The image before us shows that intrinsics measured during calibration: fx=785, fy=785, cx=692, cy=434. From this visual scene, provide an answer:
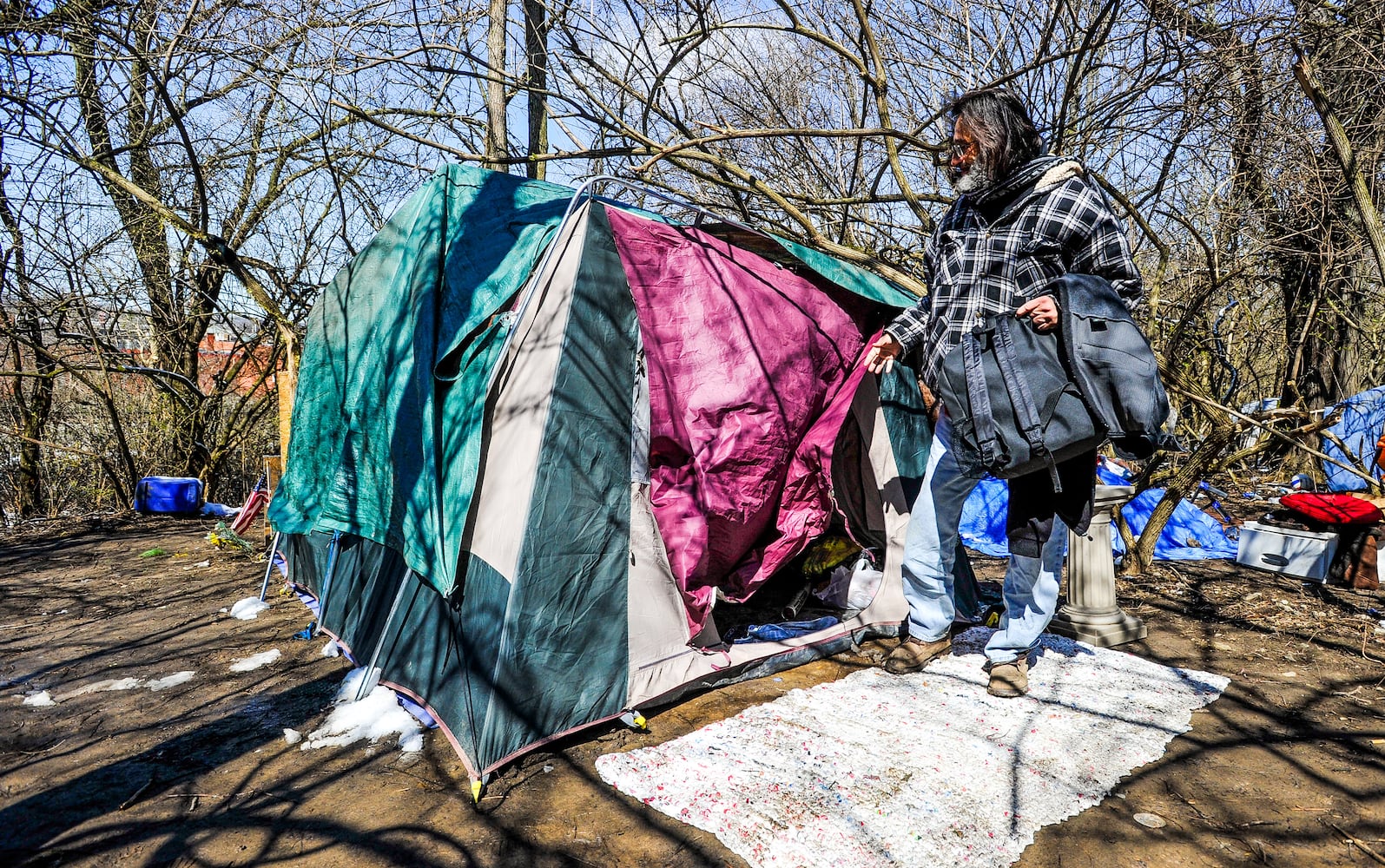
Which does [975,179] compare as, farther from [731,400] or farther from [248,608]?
[248,608]

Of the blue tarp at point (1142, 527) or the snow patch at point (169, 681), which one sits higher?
→ the blue tarp at point (1142, 527)

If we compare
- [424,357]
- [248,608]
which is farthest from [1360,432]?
[248,608]

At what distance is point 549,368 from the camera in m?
2.37

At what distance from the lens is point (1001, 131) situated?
2.38m

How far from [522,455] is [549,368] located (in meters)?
0.28

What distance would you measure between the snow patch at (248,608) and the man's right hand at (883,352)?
3142mm

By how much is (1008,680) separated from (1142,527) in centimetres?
320

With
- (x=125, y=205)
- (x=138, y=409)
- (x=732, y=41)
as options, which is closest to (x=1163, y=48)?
(x=732, y=41)

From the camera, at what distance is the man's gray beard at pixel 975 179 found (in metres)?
2.43

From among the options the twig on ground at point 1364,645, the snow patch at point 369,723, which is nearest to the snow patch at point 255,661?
the snow patch at point 369,723

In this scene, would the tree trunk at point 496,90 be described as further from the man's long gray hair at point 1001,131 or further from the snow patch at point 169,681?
the snow patch at point 169,681

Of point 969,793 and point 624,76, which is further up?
point 624,76

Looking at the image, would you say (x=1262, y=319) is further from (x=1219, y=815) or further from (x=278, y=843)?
(x=278, y=843)

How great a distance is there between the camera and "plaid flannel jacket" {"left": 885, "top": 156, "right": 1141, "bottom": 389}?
229 cm
